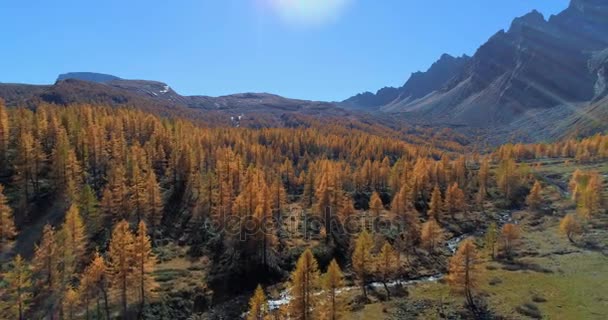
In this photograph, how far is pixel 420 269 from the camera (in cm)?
7431

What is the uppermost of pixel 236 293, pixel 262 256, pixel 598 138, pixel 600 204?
pixel 598 138

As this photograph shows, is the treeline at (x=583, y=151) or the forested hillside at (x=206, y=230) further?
the treeline at (x=583, y=151)

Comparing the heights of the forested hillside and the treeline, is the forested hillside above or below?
below

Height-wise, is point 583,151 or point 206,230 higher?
point 583,151

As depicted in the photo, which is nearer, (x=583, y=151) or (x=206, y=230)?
(x=206, y=230)

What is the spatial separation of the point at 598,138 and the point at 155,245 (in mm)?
195395

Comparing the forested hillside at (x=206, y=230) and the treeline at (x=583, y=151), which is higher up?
the treeline at (x=583, y=151)

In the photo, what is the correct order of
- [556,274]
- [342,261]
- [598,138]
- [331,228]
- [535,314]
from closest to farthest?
[535,314]
[556,274]
[342,261]
[331,228]
[598,138]

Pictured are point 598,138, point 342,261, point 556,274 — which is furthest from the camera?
point 598,138

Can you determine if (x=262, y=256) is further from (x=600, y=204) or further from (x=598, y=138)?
(x=598, y=138)

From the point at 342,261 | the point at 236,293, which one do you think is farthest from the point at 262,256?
the point at 342,261

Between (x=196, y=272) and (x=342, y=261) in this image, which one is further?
(x=342, y=261)

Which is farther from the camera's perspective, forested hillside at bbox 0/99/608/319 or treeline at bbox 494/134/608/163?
treeline at bbox 494/134/608/163

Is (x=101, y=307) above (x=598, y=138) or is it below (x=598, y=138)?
below
